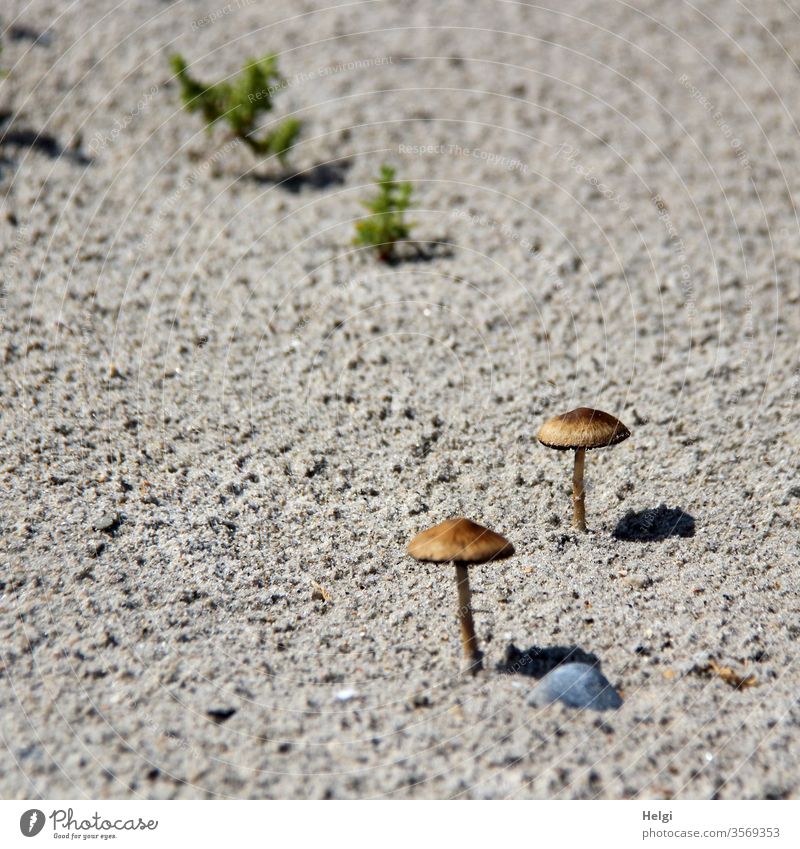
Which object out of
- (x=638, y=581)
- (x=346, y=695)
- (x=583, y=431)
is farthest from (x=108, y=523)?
(x=638, y=581)

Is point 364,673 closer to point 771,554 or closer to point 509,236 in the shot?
point 771,554

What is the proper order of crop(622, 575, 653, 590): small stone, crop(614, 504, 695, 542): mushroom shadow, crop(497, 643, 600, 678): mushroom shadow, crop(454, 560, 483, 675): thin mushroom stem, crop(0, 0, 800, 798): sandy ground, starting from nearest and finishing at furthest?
crop(0, 0, 800, 798): sandy ground < crop(454, 560, 483, 675): thin mushroom stem < crop(497, 643, 600, 678): mushroom shadow < crop(622, 575, 653, 590): small stone < crop(614, 504, 695, 542): mushroom shadow

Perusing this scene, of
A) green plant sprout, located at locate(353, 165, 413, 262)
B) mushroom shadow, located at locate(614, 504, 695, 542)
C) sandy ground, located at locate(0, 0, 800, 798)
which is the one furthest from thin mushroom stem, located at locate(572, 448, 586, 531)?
green plant sprout, located at locate(353, 165, 413, 262)

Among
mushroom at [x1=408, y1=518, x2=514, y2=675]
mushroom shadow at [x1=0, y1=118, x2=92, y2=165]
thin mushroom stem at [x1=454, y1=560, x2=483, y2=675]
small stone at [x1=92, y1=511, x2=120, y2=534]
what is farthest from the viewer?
mushroom shadow at [x1=0, y1=118, x2=92, y2=165]

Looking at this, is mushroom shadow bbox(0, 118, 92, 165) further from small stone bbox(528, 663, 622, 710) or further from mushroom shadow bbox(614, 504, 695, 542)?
small stone bbox(528, 663, 622, 710)

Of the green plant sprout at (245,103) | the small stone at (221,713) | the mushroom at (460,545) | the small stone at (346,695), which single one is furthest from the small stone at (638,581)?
the green plant sprout at (245,103)

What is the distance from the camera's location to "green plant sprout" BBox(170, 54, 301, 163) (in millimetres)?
8531

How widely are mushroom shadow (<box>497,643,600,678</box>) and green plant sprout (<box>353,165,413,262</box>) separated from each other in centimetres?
450

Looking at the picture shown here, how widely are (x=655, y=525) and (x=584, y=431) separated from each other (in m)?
1.06

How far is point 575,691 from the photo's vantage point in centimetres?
422

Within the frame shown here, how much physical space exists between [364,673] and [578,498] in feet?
6.11

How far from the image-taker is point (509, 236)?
838 centimetres

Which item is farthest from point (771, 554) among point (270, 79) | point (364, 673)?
point (270, 79)
